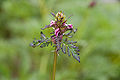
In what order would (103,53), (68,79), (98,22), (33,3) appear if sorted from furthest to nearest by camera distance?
(33,3), (98,22), (103,53), (68,79)

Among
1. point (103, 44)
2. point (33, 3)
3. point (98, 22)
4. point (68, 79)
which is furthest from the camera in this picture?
point (33, 3)

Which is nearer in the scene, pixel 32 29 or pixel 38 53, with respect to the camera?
pixel 32 29

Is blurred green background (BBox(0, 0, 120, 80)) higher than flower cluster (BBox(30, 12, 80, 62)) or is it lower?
higher

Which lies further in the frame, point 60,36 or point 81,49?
point 81,49

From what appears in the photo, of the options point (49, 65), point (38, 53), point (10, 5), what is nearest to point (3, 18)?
point (10, 5)

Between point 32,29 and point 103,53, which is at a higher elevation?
point 32,29

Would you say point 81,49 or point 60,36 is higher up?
point 81,49

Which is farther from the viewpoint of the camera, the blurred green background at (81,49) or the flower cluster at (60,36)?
the blurred green background at (81,49)

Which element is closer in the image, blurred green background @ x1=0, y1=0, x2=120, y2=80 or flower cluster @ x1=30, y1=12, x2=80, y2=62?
flower cluster @ x1=30, y1=12, x2=80, y2=62

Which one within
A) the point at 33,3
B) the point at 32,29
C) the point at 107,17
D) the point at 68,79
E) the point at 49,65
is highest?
the point at 33,3

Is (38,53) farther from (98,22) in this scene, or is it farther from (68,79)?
(98,22)

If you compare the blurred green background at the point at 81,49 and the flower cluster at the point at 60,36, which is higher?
the blurred green background at the point at 81,49
